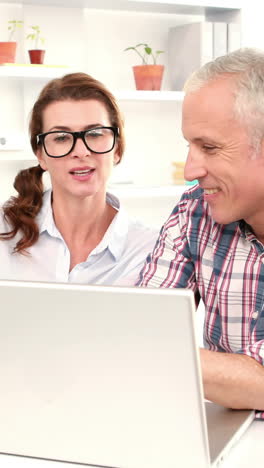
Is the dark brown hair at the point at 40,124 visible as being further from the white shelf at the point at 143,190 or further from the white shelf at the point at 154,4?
the white shelf at the point at 154,4

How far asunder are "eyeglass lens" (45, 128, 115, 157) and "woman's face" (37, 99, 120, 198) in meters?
0.01

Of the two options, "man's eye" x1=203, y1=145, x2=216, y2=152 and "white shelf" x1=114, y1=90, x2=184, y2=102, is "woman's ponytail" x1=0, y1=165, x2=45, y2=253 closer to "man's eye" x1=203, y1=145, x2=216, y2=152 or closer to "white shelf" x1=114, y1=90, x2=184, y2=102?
"man's eye" x1=203, y1=145, x2=216, y2=152

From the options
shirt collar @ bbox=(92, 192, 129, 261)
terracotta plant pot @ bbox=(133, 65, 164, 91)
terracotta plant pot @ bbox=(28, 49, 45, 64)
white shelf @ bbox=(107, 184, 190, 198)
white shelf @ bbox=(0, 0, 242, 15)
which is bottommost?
white shelf @ bbox=(107, 184, 190, 198)

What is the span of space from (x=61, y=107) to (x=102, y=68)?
5.80ft

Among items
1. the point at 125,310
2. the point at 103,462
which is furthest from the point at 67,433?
the point at 125,310

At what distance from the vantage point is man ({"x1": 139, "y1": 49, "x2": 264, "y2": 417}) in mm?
1440

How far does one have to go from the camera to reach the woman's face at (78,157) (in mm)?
2334

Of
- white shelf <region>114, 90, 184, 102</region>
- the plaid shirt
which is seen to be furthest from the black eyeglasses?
white shelf <region>114, 90, 184, 102</region>

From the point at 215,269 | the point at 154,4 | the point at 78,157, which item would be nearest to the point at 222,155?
the point at 215,269

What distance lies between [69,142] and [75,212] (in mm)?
216

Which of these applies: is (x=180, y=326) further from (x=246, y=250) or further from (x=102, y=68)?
(x=102, y=68)

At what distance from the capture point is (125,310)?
1.05 metres

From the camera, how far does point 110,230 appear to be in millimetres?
2412

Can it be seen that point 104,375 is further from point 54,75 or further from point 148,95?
point 148,95
